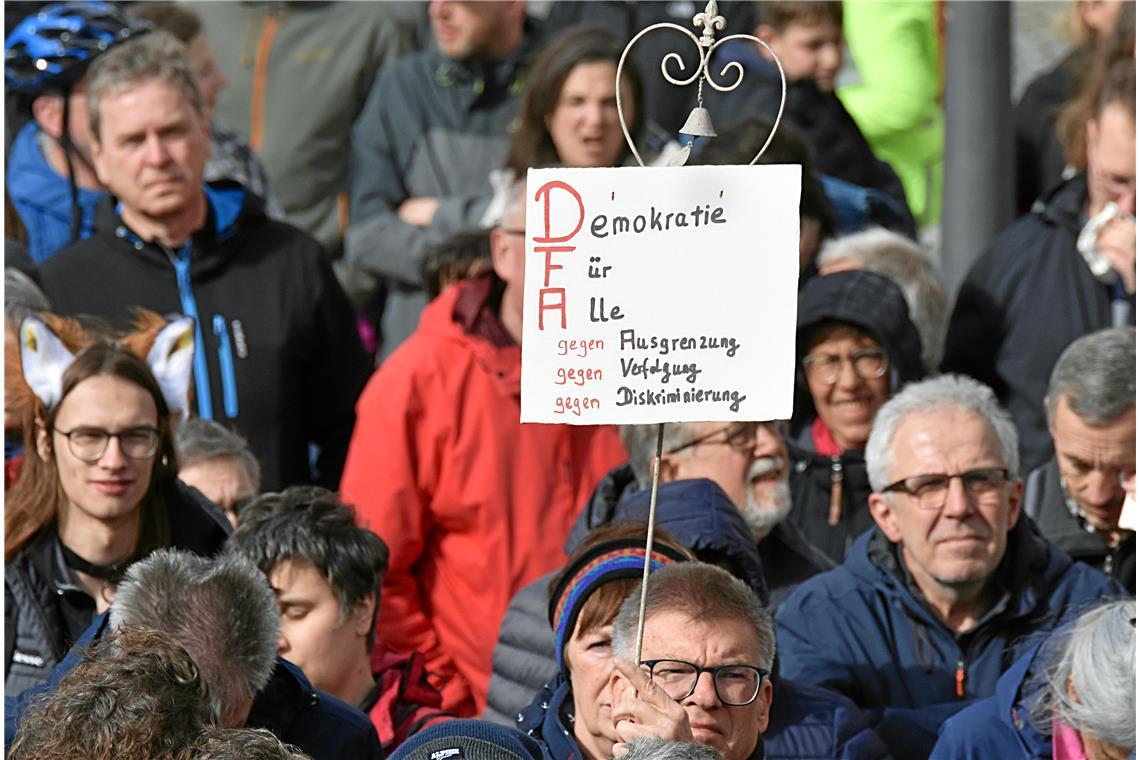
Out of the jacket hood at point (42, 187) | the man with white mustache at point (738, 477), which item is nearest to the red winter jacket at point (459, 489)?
the man with white mustache at point (738, 477)

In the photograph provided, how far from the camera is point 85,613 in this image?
4.62 meters

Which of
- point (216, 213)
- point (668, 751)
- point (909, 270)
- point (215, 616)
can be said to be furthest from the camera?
point (909, 270)

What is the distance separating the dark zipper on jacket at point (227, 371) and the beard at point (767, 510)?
5.43 feet

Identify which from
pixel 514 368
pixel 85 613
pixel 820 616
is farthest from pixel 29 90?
pixel 820 616

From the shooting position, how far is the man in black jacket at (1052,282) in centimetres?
622

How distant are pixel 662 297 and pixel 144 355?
2.07 m

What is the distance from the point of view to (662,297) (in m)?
3.78

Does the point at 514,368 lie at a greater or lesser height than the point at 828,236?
lesser

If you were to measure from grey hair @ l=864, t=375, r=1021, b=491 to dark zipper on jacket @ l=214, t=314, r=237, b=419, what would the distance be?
6.29 feet

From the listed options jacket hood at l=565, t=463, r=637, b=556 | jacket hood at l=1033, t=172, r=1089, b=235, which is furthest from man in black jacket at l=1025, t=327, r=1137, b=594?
jacket hood at l=565, t=463, r=637, b=556

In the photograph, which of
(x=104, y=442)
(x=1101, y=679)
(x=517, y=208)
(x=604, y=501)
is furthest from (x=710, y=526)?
(x=517, y=208)

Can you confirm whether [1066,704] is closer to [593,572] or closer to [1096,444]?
[593,572]

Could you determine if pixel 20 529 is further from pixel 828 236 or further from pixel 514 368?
pixel 828 236

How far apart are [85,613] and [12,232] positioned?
2290mm
